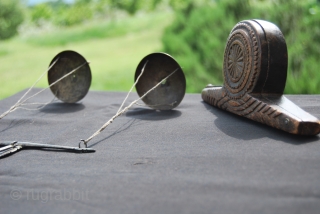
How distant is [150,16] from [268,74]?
7.14 m

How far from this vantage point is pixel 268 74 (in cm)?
182

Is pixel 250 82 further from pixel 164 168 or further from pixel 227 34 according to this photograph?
pixel 227 34

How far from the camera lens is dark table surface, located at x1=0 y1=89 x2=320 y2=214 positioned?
3.76ft

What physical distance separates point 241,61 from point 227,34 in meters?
3.01

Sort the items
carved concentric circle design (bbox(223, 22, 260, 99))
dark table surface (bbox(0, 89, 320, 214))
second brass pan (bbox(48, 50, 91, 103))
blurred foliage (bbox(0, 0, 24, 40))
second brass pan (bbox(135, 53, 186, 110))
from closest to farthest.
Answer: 1. dark table surface (bbox(0, 89, 320, 214))
2. carved concentric circle design (bbox(223, 22, 260, 99))
3. second brass pan (bbox(135, 53, 186, 110))
4. second brass pan (bbox(48, 50, 91, 103))
5. blurred foliage (bbox(0, 0, 24, 40))

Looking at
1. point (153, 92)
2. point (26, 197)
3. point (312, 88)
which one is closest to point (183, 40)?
point (312, 88)

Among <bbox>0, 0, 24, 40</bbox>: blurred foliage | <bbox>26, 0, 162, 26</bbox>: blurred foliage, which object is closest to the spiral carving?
<bbox>26, 0, 162, 26</bbox>: blurred foliage

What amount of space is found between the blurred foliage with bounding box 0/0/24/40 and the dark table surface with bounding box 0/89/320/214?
1179cm

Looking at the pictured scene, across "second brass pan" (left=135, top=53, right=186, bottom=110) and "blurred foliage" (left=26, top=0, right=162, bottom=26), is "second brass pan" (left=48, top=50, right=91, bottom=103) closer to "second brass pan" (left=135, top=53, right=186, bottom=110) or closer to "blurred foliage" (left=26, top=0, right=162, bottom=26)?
"second brass pan" (left=135, top=53, right=186, bottom=110)

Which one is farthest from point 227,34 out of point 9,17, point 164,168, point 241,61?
point 9,17

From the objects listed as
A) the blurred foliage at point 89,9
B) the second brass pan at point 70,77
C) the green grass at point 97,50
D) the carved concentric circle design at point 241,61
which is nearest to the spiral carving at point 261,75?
the carved concentric circle design at point 241,61

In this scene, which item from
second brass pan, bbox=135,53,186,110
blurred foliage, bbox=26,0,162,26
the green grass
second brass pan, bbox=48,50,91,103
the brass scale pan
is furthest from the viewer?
blurred foliage, bbox=26,0,162,26

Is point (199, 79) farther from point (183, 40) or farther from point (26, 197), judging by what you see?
point (26, 197)

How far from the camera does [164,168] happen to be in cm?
140
